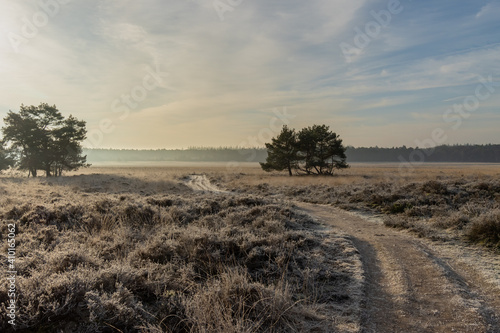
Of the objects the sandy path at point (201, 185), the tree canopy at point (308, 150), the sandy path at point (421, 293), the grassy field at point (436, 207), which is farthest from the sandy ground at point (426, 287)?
the tree canopy at point (308, 150)

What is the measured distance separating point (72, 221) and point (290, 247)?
8.26 m

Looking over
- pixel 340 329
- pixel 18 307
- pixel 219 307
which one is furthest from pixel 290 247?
pixel 18 307

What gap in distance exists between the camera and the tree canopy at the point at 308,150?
54.3 metres

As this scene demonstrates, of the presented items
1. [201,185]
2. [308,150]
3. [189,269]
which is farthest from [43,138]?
[189,269]

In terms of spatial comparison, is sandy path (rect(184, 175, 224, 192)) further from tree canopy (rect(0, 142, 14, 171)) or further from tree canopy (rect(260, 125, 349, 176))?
tree canopy (rect(0, 142, 14, 171))

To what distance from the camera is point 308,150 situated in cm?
5625

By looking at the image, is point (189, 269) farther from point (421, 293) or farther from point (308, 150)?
point (308, 150)

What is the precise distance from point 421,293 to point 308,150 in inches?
2023

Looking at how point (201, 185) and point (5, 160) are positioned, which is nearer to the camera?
point (201, 185)

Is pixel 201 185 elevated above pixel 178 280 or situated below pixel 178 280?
below

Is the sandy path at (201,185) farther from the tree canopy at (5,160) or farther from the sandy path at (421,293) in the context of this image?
the tree canopy at (5,160)

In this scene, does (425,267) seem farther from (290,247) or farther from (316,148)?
(316,148)

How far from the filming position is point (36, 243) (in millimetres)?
7496

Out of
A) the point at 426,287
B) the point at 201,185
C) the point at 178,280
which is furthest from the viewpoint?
the point at 201,185
